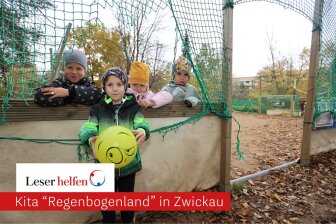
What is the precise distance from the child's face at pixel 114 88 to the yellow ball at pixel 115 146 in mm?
369

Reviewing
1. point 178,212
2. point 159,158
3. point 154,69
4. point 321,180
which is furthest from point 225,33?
point 154,69

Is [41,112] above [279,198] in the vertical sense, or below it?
above

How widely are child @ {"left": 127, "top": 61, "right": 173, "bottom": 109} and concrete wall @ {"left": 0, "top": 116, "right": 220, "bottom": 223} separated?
0.21 meters

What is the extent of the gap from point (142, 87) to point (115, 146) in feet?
3.62

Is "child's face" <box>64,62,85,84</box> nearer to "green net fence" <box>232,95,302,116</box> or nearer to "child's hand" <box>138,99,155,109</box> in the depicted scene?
"child's hand" <box>138,99,155,109</box>

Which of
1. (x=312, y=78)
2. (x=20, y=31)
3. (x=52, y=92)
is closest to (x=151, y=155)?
(x=52, y=92)

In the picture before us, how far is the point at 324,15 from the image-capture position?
453 cm

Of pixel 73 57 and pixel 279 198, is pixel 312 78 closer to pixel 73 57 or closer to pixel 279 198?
pixel 279 198

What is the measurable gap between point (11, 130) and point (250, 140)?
6.99 meters

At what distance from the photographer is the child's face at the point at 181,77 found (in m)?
3.21

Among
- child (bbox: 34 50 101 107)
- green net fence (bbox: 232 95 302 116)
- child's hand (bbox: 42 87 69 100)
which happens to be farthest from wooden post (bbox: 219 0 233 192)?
green net fence (bbox: 232 95 302 116)

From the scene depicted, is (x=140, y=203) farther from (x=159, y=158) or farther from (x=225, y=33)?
(x=225, y=33)

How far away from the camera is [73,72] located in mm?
2383

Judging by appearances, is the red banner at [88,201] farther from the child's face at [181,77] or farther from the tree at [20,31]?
the child's face at [181,77]
